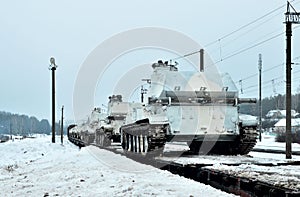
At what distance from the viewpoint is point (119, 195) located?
8.69 metres

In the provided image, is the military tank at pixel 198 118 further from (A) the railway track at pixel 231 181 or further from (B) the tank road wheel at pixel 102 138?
(B) the tank road wheel at pixel 102 138

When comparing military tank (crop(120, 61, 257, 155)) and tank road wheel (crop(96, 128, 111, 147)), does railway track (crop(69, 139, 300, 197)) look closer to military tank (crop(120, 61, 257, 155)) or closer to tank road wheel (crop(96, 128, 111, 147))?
military tank (crop(120, 61, 257, 155))

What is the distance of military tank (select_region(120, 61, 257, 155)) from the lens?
55.0 feet

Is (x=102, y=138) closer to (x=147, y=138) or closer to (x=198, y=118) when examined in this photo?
(x=147, y=138)

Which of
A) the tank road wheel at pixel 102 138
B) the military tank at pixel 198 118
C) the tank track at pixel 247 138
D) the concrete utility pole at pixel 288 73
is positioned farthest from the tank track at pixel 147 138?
the tank road wheel at pixel 102 138

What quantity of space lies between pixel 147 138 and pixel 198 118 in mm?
1809

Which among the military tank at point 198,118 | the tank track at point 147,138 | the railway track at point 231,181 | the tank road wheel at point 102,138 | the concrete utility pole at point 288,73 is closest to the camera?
the railway track at point 231,181

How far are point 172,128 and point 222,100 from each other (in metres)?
2.02

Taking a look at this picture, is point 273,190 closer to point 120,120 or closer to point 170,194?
point 170,194

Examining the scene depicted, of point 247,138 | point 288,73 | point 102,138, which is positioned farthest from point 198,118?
point 102,138

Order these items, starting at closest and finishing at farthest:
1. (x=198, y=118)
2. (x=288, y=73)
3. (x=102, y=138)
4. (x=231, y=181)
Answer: (x=231, y=181)
(x=198, y=118)
(x=288, y=73)
(x=102, y=138)

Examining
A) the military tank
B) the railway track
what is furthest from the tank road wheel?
the railway track

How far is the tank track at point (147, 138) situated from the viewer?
16.6m

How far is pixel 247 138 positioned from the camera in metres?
16.8
